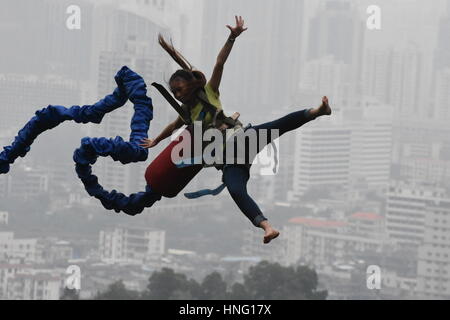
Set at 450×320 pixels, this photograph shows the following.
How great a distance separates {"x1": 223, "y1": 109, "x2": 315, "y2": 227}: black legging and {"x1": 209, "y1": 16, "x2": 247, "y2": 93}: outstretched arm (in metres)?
0.22

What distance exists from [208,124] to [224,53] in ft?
0.94

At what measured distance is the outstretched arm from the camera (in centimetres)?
561

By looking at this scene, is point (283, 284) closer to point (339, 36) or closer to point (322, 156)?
point (322, 156)

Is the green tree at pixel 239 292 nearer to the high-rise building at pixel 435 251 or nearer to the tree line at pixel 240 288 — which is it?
the tree line at pixel 240 288

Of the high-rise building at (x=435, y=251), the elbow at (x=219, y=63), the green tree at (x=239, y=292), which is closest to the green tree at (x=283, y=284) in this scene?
the green tree at (x=239, y=292)

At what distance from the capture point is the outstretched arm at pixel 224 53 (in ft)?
18.4

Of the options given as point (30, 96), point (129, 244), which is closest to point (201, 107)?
point (129, 244)

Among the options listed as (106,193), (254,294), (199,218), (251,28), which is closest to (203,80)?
(106,193)

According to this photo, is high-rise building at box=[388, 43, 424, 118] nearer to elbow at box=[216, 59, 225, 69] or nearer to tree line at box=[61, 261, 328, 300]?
tree line at box=[61, 261, 328, 300]

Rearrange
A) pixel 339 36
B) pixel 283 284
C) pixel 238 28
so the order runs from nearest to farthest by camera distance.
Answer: pixel 238 28 → pixel 283 284 → pixel 339 36

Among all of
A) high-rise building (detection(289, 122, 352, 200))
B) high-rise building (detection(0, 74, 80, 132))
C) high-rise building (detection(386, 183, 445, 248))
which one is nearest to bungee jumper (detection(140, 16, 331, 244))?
high-rise building (detection(386, 183, 445, 248))

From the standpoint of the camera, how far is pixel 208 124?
583cm

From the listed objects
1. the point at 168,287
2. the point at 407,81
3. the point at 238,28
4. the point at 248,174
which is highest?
the point at 407,81

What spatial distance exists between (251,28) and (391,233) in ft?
52.4
